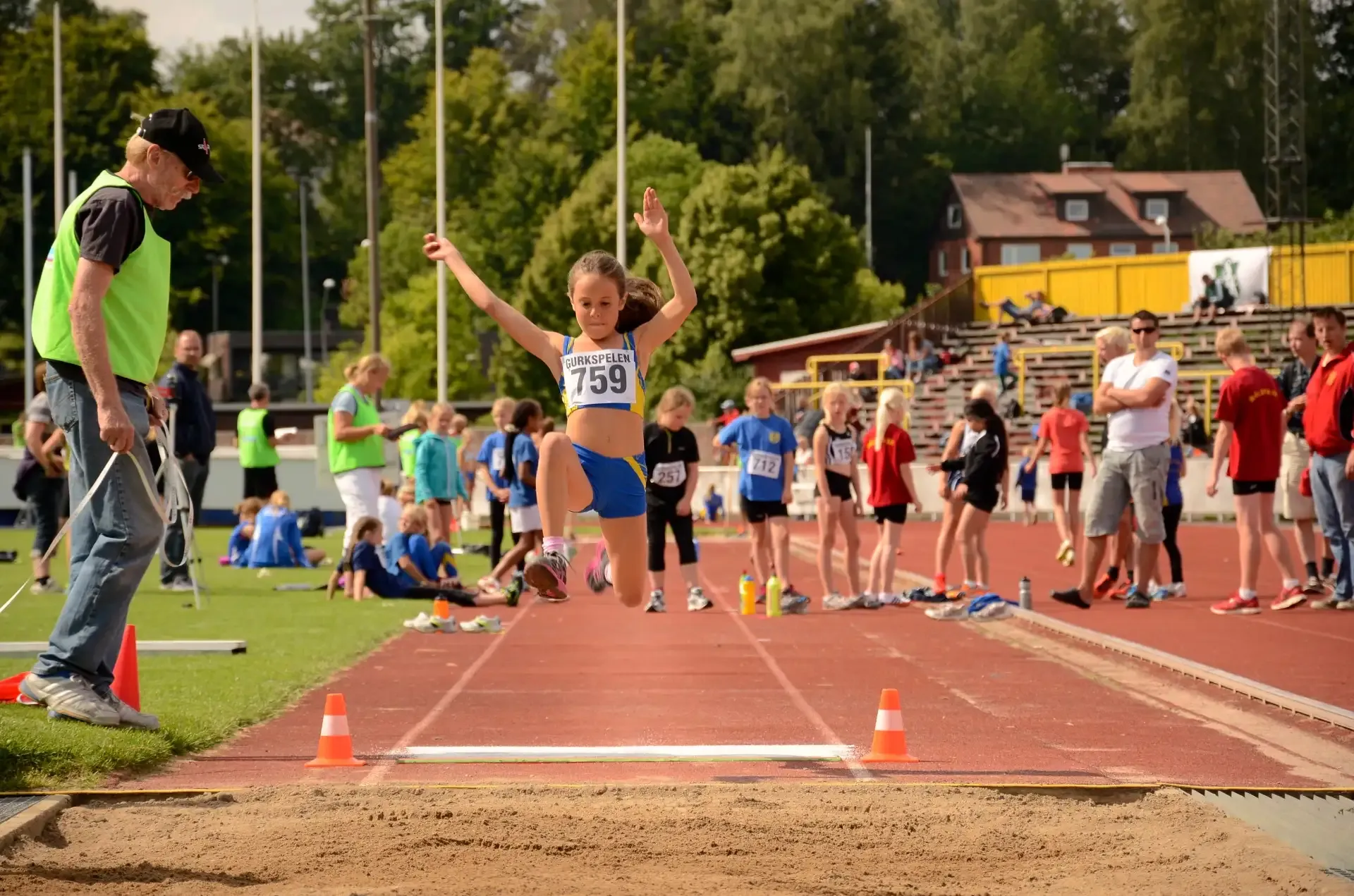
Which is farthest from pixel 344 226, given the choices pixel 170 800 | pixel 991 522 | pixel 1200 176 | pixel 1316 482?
pixel 170 800

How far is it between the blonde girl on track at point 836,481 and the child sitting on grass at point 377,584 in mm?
2860

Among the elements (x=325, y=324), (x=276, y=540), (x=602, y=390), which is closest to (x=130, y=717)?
(x=602, y=390)

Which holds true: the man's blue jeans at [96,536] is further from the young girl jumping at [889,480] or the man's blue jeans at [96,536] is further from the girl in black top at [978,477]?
the girl in black top at [978,477]

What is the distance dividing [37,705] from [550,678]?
3.44 metres

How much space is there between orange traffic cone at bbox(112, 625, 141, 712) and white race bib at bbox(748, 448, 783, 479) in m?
7.90

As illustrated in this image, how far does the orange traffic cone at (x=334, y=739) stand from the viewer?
7016 millimetres

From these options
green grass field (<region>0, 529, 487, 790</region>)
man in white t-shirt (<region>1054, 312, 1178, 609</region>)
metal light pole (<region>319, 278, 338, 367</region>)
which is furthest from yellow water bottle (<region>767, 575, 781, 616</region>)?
metal light pole (<region>319, 278, 338, 367</region>)

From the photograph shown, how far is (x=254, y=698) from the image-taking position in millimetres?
8945

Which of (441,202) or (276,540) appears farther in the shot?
(441,202)

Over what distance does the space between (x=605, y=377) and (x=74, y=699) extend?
102 inches

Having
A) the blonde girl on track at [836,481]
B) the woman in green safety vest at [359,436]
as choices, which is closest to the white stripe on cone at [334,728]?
the woman in green safety vest at [359,436]

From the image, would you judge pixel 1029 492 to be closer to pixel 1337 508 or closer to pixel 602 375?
pixel 1337 508

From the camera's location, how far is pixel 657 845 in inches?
219

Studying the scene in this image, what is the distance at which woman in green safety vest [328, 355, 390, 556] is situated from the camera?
13.8 m
